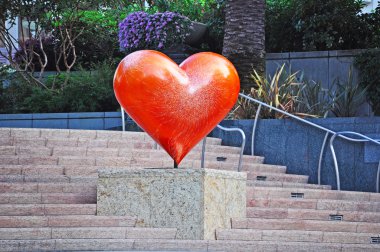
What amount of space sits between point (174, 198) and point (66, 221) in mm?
1210

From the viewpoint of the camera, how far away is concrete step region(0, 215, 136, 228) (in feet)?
34.0

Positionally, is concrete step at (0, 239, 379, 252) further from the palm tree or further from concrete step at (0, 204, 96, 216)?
the palm tree

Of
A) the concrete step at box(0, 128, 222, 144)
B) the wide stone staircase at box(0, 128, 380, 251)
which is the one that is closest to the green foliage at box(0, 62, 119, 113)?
the concrete step at box(0, 128, 222, 144)

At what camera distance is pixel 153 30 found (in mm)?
18484

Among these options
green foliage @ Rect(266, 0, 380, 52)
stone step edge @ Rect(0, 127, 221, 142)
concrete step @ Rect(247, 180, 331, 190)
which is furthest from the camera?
green foliage @ Rect(266, 0, 380, 52)

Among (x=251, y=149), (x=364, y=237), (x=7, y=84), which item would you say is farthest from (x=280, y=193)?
(x=7, y=84)

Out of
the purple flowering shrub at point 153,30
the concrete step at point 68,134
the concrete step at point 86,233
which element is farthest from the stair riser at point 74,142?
the purple flowering shrub at point 153,30

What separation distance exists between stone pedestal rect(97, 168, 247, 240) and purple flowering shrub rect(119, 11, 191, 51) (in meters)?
7.69

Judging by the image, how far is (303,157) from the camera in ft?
47.5

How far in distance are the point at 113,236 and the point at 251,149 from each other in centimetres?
505

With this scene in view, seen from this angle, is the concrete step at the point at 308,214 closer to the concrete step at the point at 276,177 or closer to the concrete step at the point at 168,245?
the concrete step at the point at 168,245

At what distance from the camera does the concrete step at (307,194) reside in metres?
12.2

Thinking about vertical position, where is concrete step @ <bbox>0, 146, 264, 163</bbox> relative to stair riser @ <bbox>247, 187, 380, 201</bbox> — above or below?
above

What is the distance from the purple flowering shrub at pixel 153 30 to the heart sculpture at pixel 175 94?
7317 millimetres
